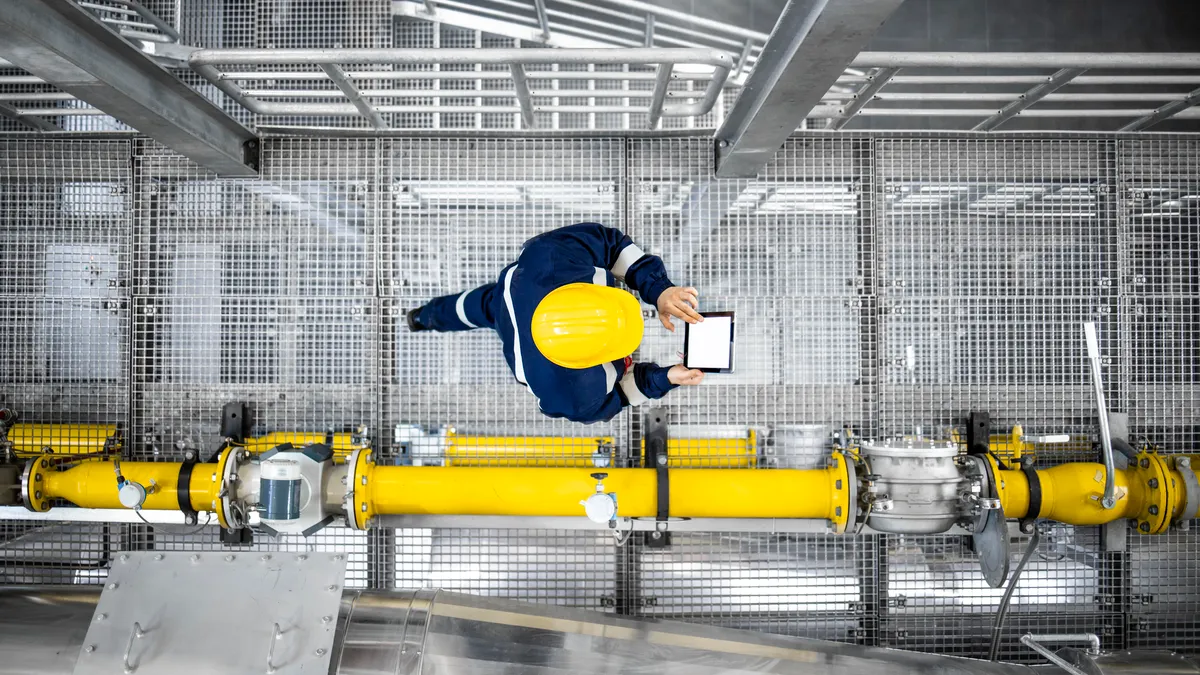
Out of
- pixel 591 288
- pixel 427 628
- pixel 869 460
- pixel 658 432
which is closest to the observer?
pixel 591 288

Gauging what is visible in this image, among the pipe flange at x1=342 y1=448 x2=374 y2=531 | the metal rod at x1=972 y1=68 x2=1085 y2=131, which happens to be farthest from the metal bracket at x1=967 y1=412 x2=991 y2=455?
the pipe flange at x1=342 y1=448 x2=374 y2=531

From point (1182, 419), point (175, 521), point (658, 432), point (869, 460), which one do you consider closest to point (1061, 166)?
point (1182, 419)

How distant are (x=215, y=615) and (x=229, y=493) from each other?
2.13ft

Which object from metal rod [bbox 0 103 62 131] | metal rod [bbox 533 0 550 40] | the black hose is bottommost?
the black hose

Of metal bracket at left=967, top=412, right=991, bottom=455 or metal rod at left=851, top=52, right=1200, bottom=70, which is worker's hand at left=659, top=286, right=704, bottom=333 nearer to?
metal rod at left=851, top=52, right=1200, bottom=70

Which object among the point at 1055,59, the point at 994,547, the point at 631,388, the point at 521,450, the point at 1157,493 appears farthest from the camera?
the point at 521,450

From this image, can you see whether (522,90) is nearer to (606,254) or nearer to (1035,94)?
(606,254)

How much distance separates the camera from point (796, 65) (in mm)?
2160

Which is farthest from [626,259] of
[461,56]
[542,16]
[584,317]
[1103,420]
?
[542,16]

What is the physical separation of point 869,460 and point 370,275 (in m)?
2.80

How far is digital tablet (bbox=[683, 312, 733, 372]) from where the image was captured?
7.68 ft

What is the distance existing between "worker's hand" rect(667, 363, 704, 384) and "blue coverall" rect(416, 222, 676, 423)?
0.09 m

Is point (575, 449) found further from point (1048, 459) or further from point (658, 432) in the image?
point (1048, 459)

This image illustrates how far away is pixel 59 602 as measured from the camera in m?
2.64
